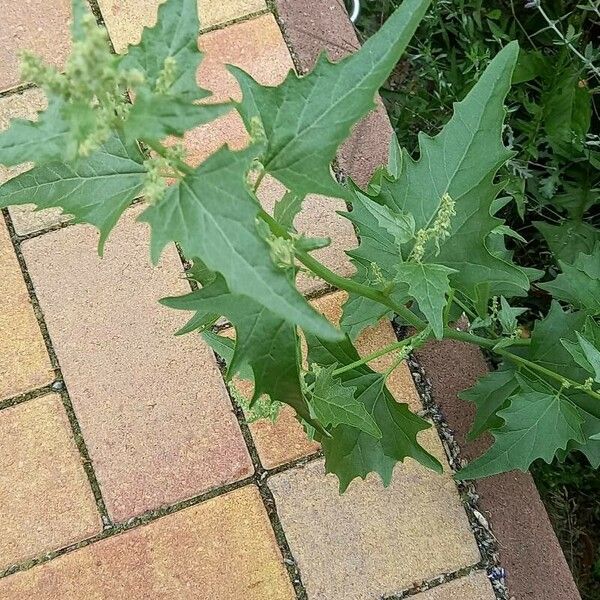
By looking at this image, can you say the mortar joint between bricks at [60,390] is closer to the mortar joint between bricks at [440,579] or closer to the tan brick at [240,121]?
the tan brick at [240,121]

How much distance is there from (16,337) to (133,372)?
0.30 meters

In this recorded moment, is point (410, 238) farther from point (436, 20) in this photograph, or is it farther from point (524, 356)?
point (436, 20)

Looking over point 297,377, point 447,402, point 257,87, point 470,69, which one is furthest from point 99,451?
point 470,69

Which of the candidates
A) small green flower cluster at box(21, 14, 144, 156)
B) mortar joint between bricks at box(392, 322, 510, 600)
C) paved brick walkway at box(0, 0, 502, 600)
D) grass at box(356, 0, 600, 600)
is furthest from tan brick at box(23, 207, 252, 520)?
small green flower cluster at box(21, 14, 144, 156)

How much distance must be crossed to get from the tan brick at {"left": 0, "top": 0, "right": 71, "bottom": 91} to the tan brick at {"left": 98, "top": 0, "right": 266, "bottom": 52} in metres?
0.12

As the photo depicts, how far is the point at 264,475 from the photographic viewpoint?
2059 mm

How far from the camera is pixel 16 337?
2.12 metres

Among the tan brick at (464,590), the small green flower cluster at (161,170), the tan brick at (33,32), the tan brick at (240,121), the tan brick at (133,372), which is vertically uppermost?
the small green flower cluster at (161,170)

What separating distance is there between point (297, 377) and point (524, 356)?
805 mm

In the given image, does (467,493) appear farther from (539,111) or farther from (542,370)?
(539,111)

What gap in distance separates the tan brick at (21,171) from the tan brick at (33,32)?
6 centimetres

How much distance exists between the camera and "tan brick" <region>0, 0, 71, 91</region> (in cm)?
229

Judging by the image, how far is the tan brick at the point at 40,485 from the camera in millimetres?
2014

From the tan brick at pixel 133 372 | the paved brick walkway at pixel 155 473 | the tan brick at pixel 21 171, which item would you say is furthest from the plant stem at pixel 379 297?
the tan brick at pixel 21 171
